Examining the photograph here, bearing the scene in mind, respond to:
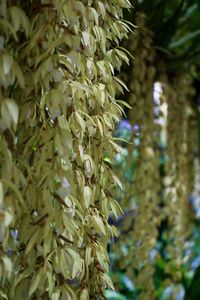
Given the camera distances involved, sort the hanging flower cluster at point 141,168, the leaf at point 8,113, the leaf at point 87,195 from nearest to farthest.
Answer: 1. the leaf at point 8,113
2. the leaf at point 87,195
3. the hanging flower cluster at point 141,168

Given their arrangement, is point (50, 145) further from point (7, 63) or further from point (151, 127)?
point (151, 127)

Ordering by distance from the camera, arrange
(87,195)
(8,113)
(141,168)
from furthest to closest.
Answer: (141,168) < (87,195) < (8,113)

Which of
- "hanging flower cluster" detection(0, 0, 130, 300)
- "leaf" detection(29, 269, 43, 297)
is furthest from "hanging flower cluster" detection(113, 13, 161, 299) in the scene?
"leaf" detection(29, 269, 43, 297)

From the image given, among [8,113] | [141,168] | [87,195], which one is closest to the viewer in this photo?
[8,113]

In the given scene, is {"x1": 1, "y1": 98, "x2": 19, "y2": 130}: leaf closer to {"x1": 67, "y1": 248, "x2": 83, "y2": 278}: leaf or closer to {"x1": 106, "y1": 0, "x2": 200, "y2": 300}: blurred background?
{"x1": 67, "y1": 248, "x2": 83, "y2": 278}: leaf

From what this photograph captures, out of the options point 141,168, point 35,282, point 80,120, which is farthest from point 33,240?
point 141,168

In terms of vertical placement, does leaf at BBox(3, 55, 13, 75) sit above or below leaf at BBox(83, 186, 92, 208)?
above

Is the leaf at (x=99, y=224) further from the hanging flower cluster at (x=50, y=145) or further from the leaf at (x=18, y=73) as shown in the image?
the leaf at (x=18, y=73)

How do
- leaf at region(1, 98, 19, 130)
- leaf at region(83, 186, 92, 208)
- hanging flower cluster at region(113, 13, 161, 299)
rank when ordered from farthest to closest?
hanging flower cluster at region(113, 13, 161, 299) → leaf at region(83, 186, 92, 208) → leaf at region(1, 98, 19, 130)

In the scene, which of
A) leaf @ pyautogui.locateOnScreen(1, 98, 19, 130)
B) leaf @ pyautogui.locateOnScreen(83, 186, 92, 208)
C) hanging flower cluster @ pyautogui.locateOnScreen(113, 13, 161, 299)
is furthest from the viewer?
hanging flower cluster @ pyautogui.locateOnScreen(113, 13, 161, 299)

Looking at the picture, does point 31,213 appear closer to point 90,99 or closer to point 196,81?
point 90,99

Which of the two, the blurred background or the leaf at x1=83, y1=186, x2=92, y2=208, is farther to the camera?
the blurred background

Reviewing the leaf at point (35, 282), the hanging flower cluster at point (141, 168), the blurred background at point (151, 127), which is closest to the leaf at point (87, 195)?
the leaf at point (35, 282)

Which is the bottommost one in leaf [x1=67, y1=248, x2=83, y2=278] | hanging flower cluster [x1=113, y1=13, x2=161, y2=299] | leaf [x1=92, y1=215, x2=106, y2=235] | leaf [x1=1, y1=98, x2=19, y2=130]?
hanging flower cluster [x1=113, y1=13, x2=161, y2=299]
